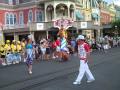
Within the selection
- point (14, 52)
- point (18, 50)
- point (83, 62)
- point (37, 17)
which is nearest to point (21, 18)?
point (37, 17)

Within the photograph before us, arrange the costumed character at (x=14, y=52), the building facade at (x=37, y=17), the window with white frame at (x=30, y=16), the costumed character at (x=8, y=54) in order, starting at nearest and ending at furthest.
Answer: the costumed character at (x=8, y=54) → the costumed character at (x=14, y=52) → the building facade at (x=37, y=17) → the window with white frame at (x=30, y=16)

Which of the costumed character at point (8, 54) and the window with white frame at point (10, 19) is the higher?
the window with white frame at point (10, 19)

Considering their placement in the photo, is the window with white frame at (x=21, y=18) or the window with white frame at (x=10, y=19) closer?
the window with white frame at (x=10, y=19)

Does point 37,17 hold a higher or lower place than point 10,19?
higher

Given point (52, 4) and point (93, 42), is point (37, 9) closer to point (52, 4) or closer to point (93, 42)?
point (52, 4)

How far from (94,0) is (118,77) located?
2108 inches

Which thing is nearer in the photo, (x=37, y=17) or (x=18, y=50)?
(x=18, y=50)

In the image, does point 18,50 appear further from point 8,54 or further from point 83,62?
point 83,62

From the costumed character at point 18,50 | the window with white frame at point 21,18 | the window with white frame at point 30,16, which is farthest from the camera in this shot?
the window with white frame at point 21,18

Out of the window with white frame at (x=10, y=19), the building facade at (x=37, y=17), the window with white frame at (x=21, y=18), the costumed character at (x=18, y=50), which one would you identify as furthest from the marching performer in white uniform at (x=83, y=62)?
the window with white frame at (x=21, y=18)

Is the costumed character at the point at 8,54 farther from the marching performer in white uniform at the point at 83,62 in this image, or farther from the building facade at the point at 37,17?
the building facade at the point at 37,17

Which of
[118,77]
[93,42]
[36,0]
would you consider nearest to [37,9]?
[36,0]

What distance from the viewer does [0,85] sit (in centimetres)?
1378

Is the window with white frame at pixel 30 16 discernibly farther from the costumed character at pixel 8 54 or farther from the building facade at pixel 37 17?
the costumed character at pixel 8 54
